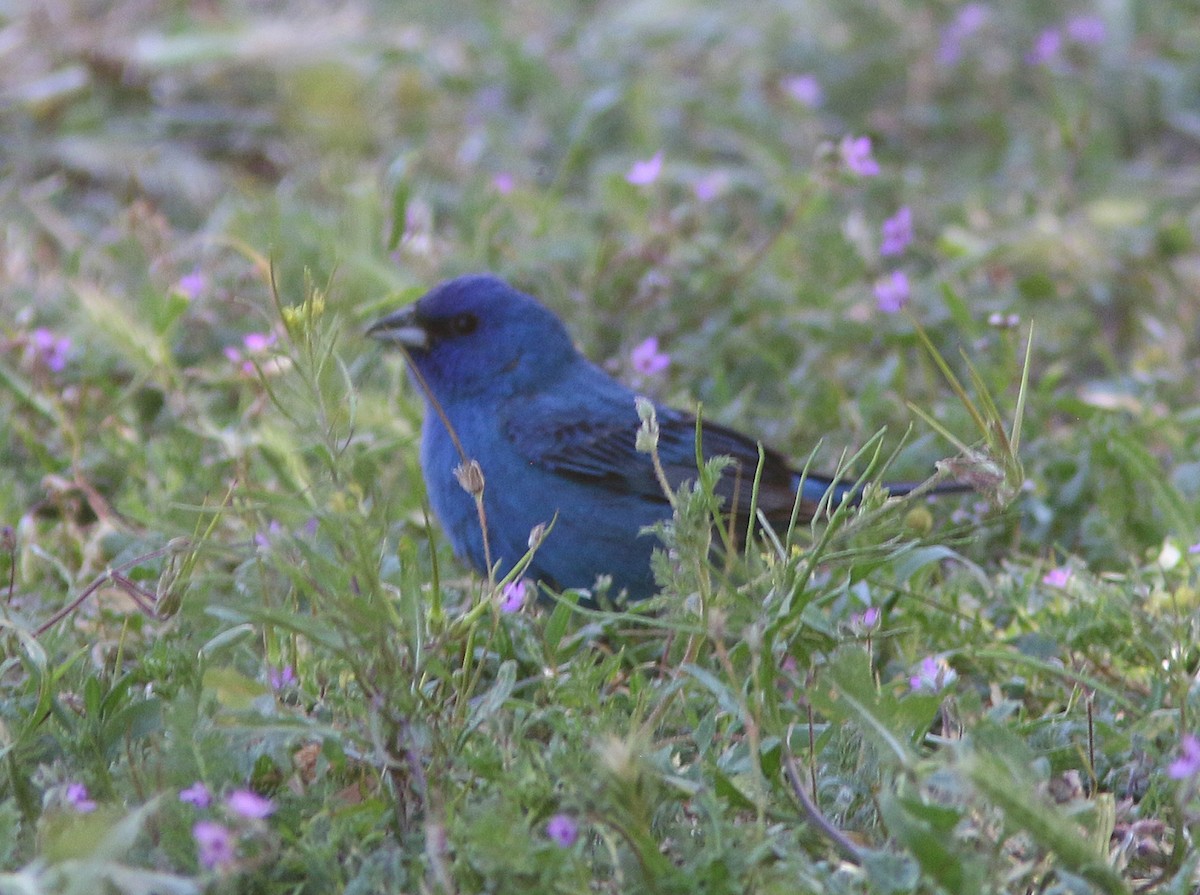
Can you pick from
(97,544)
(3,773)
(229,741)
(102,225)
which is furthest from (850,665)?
(102,225)

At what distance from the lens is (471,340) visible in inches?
133

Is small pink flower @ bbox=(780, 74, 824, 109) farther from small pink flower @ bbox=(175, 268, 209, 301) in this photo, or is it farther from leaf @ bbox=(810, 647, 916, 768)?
leaf @ bbox=(810, 647, 916, 768)

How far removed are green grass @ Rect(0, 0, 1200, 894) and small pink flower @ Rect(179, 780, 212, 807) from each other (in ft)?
0.07

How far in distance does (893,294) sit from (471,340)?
1.09 meters

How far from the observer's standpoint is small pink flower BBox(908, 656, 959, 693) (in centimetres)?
228

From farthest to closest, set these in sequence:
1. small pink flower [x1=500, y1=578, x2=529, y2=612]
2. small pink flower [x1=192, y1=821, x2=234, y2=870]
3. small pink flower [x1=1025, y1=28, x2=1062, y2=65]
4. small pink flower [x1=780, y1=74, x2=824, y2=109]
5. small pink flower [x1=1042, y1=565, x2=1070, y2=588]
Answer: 1. small pink flower [x1=1025, y1=28, x2=1062, y2=65]
2. small pink flower [x1=780, y1=74, x2=824, y2=109]
3. small pink flower [x1=1042, y1=565, x2=1070, y2=588]
4. small pink flower [x1=500, y1=578, x2=529, y2=612]
5. small pink flower [x1=192, y1=821, x2=234, y2=870]

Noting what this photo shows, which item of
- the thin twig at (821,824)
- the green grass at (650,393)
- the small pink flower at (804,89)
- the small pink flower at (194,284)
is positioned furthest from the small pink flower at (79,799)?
the small pink flower at (804,89)

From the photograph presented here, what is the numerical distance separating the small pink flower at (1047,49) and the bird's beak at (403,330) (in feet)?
9.43

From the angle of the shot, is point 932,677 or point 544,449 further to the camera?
point 544,449

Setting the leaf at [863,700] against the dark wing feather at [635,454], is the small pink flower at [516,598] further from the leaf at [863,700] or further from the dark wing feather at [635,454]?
the dark wing feather at [635,454]

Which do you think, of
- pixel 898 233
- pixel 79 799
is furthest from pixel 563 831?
pixel 898 233

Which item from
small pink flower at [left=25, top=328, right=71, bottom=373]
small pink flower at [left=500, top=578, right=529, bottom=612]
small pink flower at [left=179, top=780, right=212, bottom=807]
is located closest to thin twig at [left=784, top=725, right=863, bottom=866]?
small pink flower at [left=500, top=578, right=529, bottom=612]

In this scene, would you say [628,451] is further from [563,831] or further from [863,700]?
[563,831]

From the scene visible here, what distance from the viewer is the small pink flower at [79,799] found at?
1894mm
